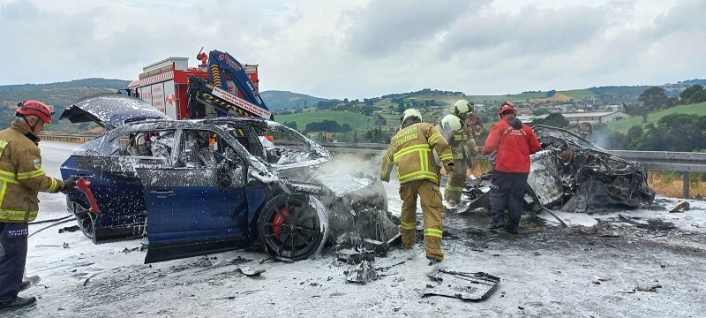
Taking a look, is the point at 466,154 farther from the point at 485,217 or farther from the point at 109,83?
the point at 109,83

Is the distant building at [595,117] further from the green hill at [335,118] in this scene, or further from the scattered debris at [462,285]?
the green hill at [335,118]

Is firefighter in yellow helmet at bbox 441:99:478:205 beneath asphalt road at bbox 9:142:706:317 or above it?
above

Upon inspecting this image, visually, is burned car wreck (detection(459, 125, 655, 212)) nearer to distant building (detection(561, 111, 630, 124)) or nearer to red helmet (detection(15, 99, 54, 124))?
distant building (detection(561, 111, 630, 124))

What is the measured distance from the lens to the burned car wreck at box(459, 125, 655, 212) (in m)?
7.16

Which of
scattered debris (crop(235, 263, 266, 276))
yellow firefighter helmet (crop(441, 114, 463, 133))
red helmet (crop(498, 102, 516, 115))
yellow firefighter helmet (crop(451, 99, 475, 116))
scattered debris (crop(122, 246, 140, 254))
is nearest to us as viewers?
scattered debris (crop(235, 263, 266, 276))

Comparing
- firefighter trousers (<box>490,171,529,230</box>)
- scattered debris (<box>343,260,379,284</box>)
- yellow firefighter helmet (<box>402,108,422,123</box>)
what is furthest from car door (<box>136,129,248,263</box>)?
firefighter trousers (<box>490,171,529,230</box>)

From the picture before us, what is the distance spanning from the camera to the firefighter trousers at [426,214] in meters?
5.03

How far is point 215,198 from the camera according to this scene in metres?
5.14

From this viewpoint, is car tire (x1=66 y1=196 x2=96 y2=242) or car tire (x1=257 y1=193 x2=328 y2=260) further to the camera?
car tire (x1=66 y1=196 x2=96 y2=242)

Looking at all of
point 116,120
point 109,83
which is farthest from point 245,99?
point 109,83

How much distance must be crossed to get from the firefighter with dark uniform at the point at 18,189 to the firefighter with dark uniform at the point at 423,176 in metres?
3.53

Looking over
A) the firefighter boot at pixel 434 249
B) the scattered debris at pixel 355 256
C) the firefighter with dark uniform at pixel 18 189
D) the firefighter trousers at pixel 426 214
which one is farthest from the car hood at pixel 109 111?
the firefighter boot at pixel 434 249

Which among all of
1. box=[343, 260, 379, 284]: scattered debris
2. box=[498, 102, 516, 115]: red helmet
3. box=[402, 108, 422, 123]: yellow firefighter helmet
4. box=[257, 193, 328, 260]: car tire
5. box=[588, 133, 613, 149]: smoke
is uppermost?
box=[498, 102, 516, 115]: red helmet

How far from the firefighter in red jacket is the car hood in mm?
4755
